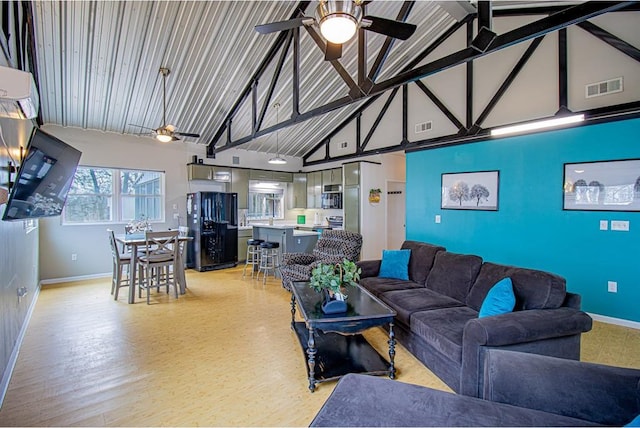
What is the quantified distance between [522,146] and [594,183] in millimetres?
1017

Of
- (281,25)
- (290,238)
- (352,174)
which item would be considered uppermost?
(281,25)

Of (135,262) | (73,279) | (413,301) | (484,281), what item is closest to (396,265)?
(413,301)

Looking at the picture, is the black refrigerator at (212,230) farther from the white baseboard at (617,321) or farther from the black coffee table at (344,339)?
the white baseboard at (617,321)

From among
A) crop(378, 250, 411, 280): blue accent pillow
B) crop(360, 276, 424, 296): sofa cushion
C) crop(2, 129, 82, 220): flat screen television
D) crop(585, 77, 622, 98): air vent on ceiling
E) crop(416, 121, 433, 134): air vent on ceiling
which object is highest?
crop(416, 121, 433, 134): air vent on ceiling

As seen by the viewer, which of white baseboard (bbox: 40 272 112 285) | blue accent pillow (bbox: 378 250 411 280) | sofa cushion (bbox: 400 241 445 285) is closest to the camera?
sofa cushion (bbox: 400 241 445 285)

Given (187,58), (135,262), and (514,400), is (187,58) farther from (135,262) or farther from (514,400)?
(514,400)

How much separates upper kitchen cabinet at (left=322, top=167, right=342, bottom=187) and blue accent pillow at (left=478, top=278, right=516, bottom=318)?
213 inches

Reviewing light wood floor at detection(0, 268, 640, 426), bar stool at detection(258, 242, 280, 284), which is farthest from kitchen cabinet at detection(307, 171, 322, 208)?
light wood floor at detection(0, 268, 640, 426)

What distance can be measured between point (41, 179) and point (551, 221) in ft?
19.0

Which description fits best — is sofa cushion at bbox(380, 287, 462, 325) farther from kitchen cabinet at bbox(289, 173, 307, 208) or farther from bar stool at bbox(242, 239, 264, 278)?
kitchen cabinet at bbox(289, 173, 307, 208)

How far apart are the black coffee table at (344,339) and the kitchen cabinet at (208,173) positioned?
4779 mm

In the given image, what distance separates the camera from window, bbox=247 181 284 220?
8.09 m

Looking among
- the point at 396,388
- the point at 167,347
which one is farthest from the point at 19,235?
the point at 396,388

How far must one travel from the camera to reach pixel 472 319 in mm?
2312
